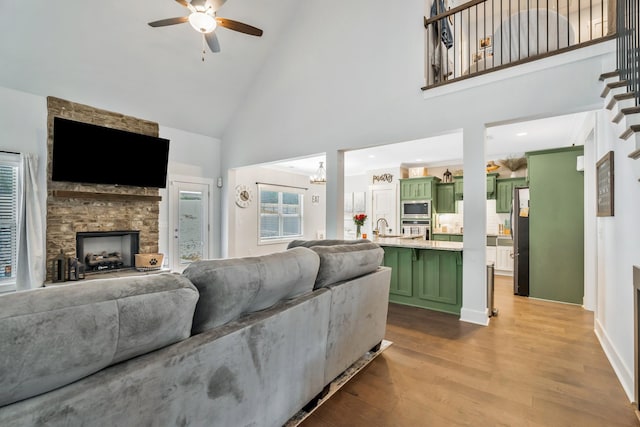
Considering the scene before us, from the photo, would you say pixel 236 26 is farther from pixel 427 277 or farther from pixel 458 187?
pixel 458 187

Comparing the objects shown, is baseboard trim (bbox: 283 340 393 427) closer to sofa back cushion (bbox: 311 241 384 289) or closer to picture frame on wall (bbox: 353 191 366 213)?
sofa back cushion (bbox: 311 241 384 289)

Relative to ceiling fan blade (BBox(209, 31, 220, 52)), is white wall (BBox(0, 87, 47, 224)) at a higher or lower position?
lower

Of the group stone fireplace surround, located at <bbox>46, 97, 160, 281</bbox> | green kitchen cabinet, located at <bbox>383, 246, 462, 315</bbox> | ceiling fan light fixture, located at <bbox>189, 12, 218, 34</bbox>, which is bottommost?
green kitchen cabinet, located at <bbox>383, 246, 462, 315</bbox>

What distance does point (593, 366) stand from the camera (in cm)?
245

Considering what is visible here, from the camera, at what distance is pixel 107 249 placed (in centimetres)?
480

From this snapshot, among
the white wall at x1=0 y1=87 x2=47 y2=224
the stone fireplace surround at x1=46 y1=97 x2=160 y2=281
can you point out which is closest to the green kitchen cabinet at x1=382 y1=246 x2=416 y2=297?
the stone fireplace surround at x1=46 y1=97 x2=160 y2=281

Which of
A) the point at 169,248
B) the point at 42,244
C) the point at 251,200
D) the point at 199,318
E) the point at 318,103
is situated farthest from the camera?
the point at 251,200

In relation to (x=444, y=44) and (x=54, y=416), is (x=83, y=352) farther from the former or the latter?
(x=444, y=44)

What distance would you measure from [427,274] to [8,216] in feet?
18.4

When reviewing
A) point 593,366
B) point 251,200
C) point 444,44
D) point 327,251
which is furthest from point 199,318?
point 251,200

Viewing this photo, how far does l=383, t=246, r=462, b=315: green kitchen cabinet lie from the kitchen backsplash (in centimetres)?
338

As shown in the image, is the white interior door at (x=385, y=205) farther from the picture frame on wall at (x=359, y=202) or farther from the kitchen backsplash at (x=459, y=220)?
the kitchen backsplash at (x=459, y=220)

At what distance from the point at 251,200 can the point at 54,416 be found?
6439 millimetres

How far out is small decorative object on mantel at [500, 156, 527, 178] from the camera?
6.64 metres
